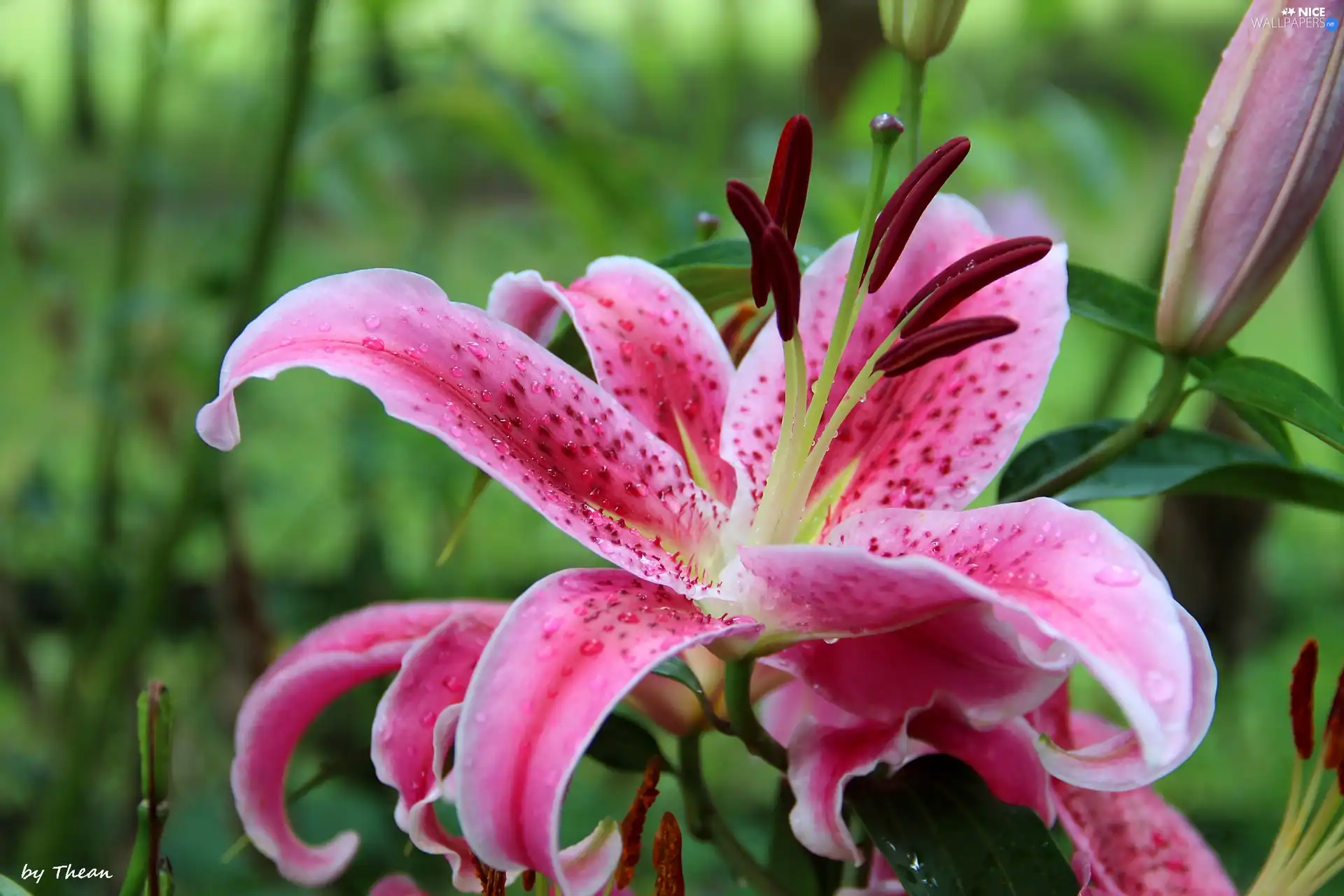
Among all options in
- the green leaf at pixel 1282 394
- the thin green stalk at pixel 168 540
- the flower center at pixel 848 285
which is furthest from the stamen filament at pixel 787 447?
the thin green stalk at pixel 168 540

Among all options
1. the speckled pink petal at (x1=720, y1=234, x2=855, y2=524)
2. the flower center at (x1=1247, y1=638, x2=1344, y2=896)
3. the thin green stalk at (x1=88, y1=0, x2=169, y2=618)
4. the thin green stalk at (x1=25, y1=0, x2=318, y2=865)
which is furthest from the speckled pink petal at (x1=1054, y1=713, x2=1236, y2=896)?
the thin green stalk at (x1=88, y1=0, x2=169, y2=618)

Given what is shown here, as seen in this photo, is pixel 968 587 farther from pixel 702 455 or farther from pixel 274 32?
pixel 274 32

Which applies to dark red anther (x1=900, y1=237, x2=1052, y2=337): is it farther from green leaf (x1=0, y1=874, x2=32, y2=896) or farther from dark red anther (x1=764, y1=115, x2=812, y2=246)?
green leaf (x1=0, y1=874, x2=32, y2=896)

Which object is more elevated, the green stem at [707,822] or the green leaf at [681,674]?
the green leaf at [681,674]

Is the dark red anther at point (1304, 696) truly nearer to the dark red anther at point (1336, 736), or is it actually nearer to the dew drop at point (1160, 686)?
the dark red anther at point (1336, 736)

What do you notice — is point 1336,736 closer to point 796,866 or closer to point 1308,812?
point 1308,812
